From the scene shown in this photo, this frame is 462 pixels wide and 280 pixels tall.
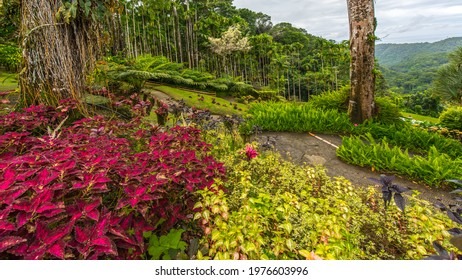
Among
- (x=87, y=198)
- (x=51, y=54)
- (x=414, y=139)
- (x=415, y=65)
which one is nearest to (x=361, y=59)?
(x=414, y=139)

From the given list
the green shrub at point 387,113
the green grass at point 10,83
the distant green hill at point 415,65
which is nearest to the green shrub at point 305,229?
the green grass at point 10,83

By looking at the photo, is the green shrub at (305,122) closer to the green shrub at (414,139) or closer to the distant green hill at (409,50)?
the green shrub at (414,139)

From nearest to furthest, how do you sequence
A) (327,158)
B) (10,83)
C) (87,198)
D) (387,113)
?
1. (87,198)
2. (327,158)
3. (387,113)
4. (10,83)

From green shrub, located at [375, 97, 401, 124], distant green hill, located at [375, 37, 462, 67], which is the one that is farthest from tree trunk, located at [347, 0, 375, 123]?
distant green hill, located at [375, 37, 462, 67]

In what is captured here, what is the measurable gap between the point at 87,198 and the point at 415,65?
120 metres

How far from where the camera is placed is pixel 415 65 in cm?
9350

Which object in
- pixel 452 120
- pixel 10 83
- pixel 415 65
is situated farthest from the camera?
pixel 415 65

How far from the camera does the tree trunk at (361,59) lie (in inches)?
209

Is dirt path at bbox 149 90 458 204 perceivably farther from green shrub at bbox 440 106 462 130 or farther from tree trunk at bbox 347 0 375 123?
green shrub at bbox 440 106 462 130

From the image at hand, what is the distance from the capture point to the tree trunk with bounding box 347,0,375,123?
5309 mm

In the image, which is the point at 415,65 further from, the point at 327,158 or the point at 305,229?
the point at 305,229
